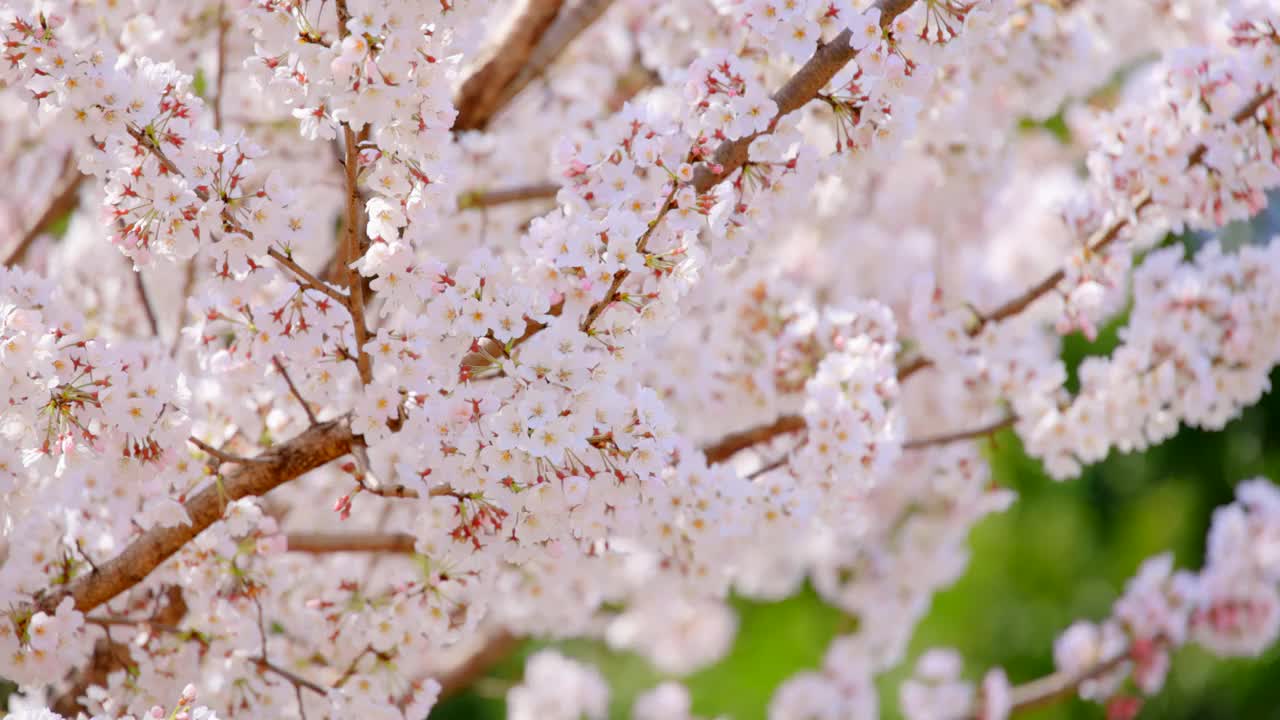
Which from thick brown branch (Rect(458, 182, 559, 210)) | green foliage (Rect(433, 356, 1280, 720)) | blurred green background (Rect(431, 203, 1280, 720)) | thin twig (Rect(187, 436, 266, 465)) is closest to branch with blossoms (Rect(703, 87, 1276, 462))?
thick brown branch (Rect(458, 182, 559, 210))

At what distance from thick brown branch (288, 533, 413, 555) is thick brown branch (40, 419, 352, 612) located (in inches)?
22.7

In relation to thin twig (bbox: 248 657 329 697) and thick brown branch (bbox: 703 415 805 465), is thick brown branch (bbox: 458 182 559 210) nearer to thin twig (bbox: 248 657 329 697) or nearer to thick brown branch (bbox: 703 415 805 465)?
thick brown branch (bbox: 703 415 805 465)

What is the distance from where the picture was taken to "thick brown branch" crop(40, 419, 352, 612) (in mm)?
2480

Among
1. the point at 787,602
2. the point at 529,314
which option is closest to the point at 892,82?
the point at 529,314

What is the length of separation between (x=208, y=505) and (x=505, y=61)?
1.75m

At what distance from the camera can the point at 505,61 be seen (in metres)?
3.70

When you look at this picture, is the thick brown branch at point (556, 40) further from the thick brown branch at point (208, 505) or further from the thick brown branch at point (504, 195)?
the thick brown branch at point (208, 505)

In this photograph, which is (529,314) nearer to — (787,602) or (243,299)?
(243,299)

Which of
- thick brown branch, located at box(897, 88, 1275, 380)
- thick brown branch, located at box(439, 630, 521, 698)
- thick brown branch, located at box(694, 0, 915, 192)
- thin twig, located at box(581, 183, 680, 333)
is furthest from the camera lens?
thick brown branch, located at box(439, 630, 521, 698)

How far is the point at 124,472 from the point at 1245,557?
389 cm

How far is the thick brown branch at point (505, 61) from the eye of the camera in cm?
366

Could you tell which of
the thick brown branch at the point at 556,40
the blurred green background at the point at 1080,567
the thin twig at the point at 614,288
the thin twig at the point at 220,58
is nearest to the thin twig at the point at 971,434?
the thin twig at the point at 614,288

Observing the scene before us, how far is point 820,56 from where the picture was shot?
8.02 ft

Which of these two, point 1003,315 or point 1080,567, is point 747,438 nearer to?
point 1003,315
